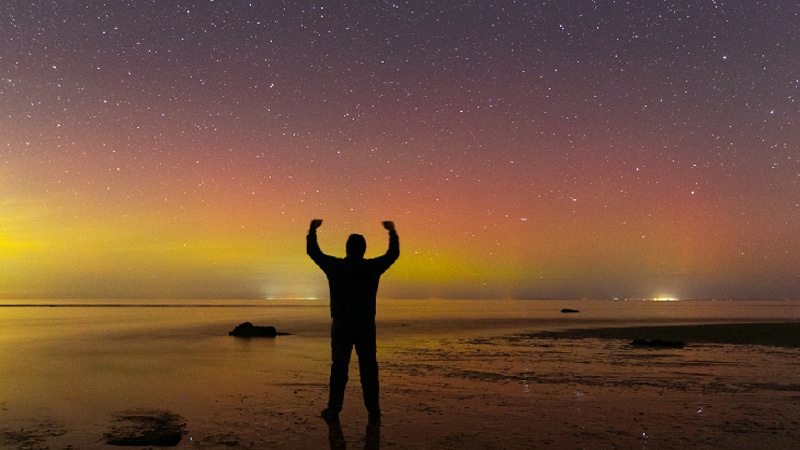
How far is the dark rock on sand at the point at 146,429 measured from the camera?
6246mm

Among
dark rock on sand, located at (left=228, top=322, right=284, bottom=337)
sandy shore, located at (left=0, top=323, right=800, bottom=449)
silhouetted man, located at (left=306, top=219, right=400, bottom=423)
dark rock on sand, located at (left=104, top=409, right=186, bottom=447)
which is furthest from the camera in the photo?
dark rock on sand, located at (left=228, top=322, right=284, bottom=337)

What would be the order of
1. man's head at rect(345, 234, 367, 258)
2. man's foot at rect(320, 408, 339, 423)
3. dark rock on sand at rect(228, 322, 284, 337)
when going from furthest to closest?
dark rock on sand at rect(228, 322, 284, 337) → man's foot at rect(320, 408, 339, 423) → man's head at rect(345, 234, 367, 258)

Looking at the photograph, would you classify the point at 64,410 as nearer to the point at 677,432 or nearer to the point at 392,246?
the point at 392,246

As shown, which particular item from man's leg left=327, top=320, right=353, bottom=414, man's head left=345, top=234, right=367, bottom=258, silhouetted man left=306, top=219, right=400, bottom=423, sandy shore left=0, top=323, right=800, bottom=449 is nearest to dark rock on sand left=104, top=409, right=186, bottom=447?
sandy shore left=0, top=323, right=800, bottom=449

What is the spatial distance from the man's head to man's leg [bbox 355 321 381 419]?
0.86 metres

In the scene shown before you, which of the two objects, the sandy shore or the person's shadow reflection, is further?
the sandy shore

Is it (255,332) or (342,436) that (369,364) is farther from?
(255,332)

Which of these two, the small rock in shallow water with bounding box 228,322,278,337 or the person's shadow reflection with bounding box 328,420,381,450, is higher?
the person's shadow reflection with bounding box 328,420,381,450

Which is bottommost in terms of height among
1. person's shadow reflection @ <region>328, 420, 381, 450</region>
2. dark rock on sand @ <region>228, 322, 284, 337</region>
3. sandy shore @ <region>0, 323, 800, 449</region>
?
dark rock on sand @ <region>228, 322, 284, 337</region>

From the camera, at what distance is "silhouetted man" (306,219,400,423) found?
7031 mm

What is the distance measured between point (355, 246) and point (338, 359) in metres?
1.40

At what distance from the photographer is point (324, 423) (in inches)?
284

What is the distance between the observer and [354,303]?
7.05 metres

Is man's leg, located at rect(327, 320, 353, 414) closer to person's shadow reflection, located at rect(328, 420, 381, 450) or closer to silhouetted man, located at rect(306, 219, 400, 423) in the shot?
silhouetted man, located at rect(306, 219, 400, 423)
